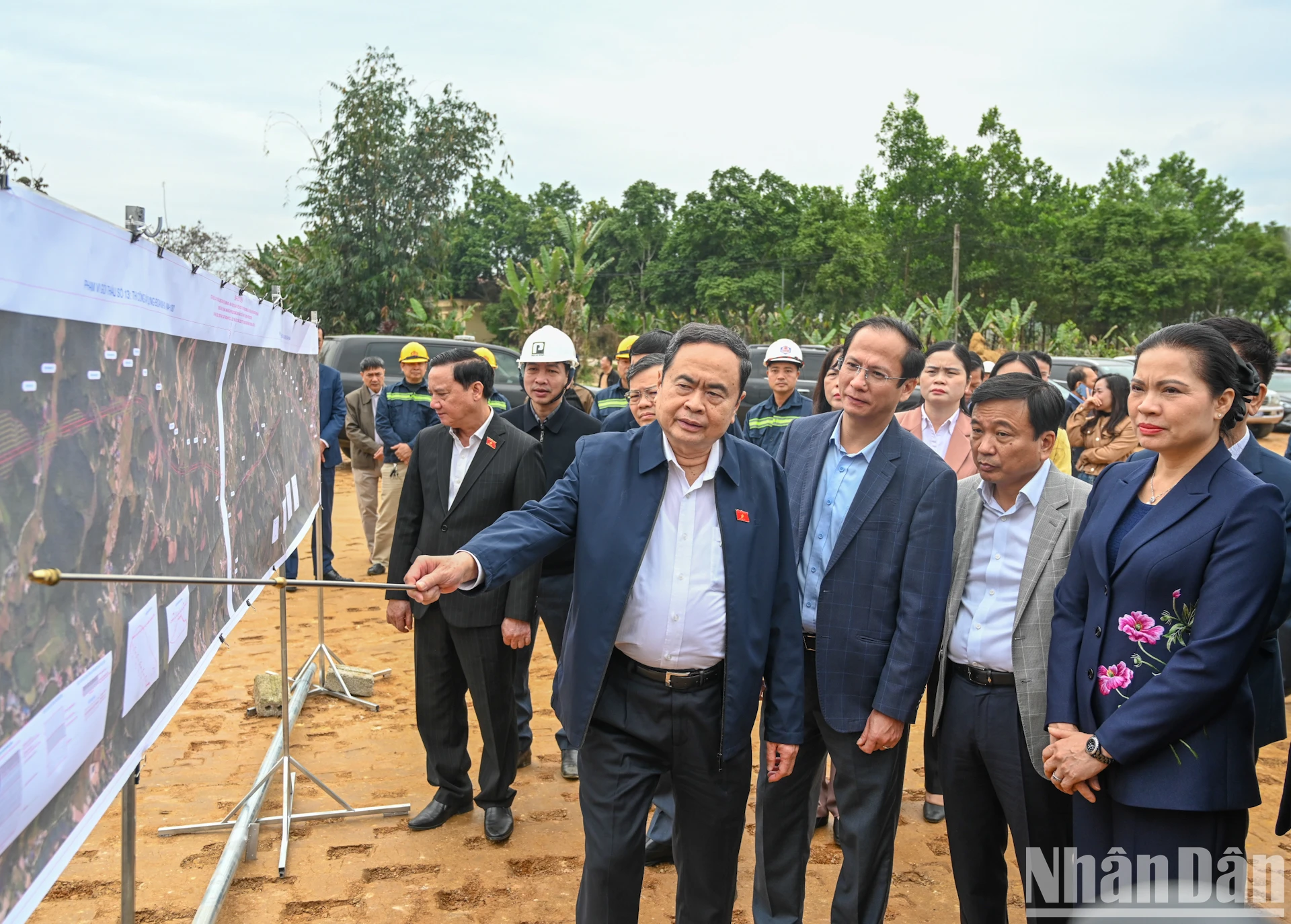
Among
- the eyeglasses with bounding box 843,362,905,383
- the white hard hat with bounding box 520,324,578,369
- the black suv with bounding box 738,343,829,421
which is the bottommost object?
the eyeglasses with bounding box 843,362,905,383

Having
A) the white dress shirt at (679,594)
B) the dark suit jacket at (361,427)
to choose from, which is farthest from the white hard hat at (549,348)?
the dark suit jacket at (361,427)

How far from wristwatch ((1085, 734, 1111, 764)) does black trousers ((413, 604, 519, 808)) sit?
7.86ft

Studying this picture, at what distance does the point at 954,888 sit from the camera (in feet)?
12.0

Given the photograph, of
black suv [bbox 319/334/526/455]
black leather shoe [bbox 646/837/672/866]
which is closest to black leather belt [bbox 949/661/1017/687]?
black leather shoe [bbox 646/837/672/866]

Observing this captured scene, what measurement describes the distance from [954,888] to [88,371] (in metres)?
3.46

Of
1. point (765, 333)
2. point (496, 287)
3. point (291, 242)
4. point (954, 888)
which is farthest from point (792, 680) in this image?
point (496, 287)

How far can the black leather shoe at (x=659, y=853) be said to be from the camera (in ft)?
12.5

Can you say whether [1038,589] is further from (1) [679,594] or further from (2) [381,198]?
(2) [381,198]

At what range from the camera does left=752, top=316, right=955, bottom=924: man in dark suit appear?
2854 mm

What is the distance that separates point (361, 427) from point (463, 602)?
16.3ft

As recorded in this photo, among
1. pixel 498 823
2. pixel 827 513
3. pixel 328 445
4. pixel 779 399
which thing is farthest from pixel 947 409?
pixel 328 445

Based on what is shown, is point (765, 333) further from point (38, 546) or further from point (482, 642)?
point (38, 546)

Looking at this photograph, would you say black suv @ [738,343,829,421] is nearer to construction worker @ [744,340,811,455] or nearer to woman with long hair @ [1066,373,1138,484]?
construction worker @ [744,340,811,455]

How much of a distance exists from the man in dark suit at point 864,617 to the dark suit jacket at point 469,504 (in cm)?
137
